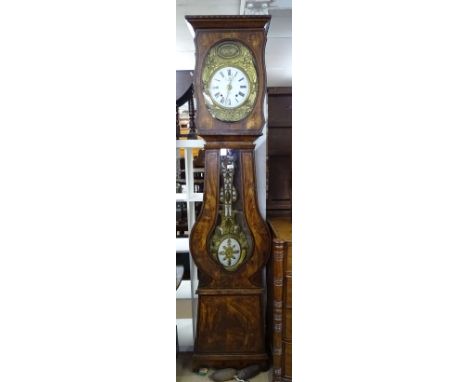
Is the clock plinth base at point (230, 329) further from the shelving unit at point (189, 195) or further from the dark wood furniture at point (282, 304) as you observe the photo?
the shelving unit at point (189, 195)

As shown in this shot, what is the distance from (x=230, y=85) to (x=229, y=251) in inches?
26.3

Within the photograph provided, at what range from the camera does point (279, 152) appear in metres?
1.87

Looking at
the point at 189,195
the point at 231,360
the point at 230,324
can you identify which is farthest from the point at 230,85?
the point at 231,360

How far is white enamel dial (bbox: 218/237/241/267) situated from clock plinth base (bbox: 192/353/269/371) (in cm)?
38

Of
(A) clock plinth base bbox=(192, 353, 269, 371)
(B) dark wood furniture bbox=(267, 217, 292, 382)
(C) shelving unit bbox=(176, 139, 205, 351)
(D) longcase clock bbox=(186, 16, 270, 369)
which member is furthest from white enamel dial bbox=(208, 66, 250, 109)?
(A) clock plinth base bbox=(192, 353, 269, 371)

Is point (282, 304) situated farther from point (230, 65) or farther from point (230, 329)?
point (230, 65)

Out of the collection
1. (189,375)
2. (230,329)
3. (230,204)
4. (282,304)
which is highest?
(230,204)

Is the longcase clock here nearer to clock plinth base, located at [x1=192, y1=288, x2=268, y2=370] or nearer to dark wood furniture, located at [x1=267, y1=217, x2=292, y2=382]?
clock plinth base, located at [x1=192, y1=288, x2=268, y2=370]

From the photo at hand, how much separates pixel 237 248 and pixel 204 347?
0.43 m

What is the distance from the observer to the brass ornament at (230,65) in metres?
1.46

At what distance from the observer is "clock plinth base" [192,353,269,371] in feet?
5.08
